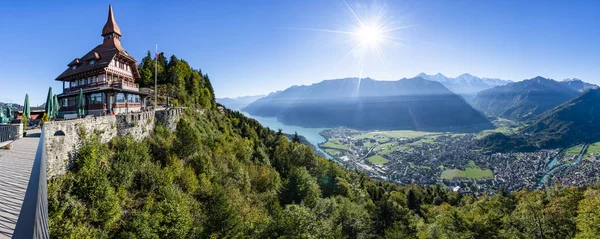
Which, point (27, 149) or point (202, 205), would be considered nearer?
point (27, 149)

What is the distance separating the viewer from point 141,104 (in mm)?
39594

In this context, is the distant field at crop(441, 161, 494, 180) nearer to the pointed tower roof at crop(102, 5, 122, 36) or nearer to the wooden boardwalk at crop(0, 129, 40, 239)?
the pointed tower roof at crop(102, 5, 122, 36)

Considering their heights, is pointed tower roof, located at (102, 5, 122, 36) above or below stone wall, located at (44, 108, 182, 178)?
above

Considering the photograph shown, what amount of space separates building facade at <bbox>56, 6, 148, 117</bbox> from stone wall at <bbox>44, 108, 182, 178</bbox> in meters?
5.07

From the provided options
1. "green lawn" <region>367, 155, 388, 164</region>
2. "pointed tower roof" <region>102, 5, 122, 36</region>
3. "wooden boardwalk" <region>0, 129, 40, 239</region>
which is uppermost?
"pointed tower roof" <region>102, 5, 122, 36</region>

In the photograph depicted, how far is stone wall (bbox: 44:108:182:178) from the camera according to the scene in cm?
1747

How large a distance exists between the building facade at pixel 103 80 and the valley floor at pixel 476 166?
121012mm

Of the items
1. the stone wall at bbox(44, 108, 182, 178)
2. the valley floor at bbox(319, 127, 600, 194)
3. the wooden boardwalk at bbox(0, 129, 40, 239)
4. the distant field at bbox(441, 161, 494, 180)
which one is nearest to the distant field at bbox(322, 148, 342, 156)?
the valley floor at bbox(319, 127, 600, 194)

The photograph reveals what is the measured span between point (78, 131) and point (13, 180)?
605 inches

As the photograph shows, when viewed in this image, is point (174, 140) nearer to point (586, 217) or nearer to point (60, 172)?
point (60, 172)

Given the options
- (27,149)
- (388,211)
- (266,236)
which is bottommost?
(388,211)

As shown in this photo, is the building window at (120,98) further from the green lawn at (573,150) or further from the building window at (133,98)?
the green lawn at (573,150)

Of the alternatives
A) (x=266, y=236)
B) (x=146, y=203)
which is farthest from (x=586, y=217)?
(x=146, y=203)

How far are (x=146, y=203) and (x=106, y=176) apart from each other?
3.61 meters
